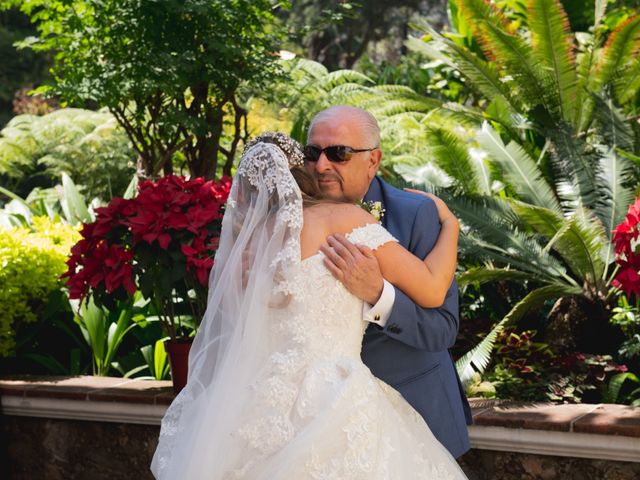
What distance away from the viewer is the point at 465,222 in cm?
676

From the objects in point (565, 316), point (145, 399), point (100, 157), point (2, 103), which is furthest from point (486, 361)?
point (2, 103)

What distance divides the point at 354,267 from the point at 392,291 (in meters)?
0.16

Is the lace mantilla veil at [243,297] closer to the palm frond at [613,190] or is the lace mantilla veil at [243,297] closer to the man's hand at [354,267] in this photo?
the man's hand at [354,267]

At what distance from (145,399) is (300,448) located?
2.73 m

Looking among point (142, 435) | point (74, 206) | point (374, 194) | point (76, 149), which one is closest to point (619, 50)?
point (74, 206)

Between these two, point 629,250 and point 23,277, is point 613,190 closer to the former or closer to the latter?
point 629,250

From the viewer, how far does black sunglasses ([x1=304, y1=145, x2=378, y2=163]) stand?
9.70 feet

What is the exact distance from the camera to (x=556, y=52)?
8.54m

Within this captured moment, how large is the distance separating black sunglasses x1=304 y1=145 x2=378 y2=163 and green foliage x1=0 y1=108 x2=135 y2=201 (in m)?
13.4

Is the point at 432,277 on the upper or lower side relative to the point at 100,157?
upper

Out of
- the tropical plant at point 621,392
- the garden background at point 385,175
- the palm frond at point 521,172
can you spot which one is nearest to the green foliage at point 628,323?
the garden background at point 385,175

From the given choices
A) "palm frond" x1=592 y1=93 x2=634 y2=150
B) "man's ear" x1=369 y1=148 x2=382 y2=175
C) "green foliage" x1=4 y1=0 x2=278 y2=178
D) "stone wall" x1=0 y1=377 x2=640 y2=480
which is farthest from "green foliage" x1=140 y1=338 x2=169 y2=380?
"palm frond" x1=592 y1=93 x2=634 y2=150

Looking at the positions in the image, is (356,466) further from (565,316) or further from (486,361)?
(565,316)

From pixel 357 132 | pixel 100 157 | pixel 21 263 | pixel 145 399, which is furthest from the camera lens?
pixel 100 157
